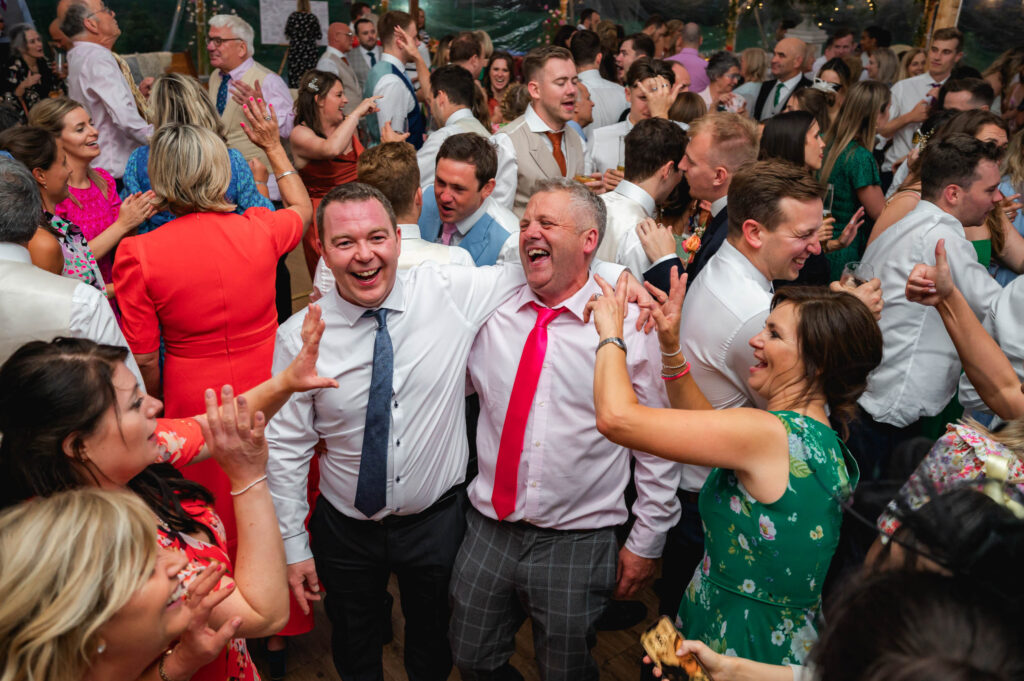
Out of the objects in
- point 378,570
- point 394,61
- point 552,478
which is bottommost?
point 378,570

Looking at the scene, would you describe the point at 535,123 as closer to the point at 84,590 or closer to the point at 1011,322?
the point at 1011,322

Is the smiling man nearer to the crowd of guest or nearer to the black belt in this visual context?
the crowd of guest

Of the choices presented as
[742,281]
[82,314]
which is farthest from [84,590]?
[742,281]

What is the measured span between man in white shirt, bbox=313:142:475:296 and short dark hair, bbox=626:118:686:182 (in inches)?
31.6

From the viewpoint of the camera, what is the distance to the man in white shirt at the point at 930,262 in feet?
8.57

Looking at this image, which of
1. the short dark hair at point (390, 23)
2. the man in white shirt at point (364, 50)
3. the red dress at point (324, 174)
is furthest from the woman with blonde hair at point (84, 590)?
the man in white shirt at point (364, 50)

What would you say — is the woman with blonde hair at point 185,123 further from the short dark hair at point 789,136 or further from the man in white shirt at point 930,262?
the man in white shirt at point 930,262

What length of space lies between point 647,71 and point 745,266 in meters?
2.87

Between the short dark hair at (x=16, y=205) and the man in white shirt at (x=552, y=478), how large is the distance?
4.34 ft

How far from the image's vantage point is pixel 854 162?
4090 millimetres

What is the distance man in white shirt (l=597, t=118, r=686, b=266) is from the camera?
284 centimetres

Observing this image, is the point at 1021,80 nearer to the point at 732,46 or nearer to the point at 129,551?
the point at 129,551

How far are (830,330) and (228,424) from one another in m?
1.20

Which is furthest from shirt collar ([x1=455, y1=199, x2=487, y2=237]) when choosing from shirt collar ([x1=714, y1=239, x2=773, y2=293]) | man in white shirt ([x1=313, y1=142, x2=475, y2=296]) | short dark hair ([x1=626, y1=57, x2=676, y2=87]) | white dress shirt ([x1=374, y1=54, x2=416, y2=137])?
white dress shirt ([x1=374, y1=54, x2=416, y2=137])
